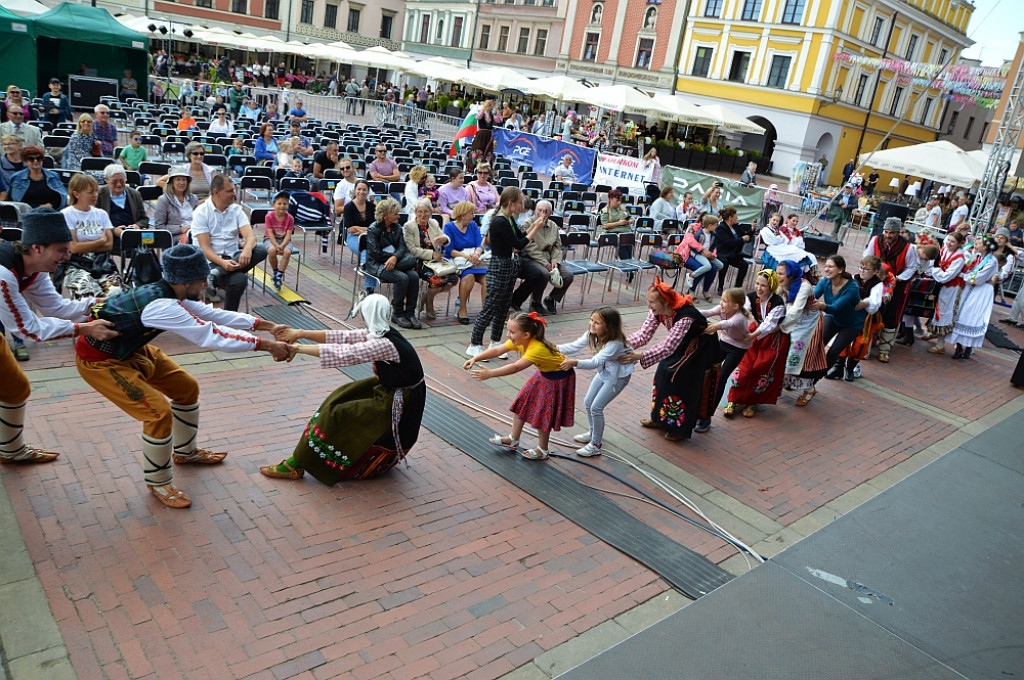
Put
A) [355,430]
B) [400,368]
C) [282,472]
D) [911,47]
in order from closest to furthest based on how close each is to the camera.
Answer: [400,368], [355,430], [282,472], [911,47]

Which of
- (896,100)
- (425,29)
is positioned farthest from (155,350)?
(425,29)

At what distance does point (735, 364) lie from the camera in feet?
25.0

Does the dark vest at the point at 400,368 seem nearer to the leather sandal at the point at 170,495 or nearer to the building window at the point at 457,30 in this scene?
the leather sandal at the point at 170,495

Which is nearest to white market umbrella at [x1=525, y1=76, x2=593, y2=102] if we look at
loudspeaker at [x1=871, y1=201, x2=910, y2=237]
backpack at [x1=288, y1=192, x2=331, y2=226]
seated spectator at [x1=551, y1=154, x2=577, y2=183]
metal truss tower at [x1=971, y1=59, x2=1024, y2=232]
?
seated spectator at [x1=551, y1=154, x2=577, y2=183]

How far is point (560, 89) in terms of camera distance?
23.6m

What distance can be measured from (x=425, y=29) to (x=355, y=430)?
6223 centimetres

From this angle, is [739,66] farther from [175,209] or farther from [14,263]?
[14,263]

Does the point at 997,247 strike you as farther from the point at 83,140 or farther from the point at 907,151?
the point at 83,140

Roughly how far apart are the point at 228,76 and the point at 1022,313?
40.0 metres

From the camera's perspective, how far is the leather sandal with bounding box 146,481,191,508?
4855mm

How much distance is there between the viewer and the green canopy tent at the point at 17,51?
20125 mm

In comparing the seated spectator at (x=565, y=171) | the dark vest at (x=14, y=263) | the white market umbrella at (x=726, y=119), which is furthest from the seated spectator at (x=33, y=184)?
the white market umbrella at (x=726, y=119)

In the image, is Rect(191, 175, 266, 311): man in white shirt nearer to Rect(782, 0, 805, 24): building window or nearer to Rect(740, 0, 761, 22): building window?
Rect(782, 0, 805, 24): building window

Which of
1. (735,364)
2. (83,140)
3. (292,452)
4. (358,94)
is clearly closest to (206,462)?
(292,452)
